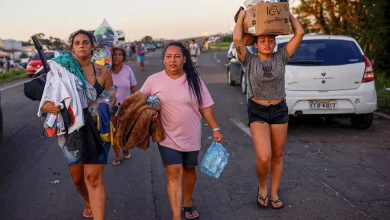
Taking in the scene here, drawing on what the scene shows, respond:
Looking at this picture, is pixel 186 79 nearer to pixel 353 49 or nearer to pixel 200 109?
pixel 200 109

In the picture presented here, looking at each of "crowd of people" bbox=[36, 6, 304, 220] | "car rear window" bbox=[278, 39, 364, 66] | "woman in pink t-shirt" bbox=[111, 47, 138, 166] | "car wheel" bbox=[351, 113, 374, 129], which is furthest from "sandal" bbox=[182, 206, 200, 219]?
"car wheel" bbox=[351, 113, 374, 129]

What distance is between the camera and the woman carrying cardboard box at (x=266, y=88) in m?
4.19

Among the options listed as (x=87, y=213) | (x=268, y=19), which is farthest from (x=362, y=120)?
(x=87, y=213)

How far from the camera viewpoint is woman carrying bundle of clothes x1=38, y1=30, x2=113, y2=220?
3.48 meters

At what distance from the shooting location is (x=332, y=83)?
287 inches

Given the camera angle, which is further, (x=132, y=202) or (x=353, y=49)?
(x=353, y=49)

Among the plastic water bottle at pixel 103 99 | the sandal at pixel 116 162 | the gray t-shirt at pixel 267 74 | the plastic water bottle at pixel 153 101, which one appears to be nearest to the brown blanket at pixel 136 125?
the plastic water bottle at pixel 153 101

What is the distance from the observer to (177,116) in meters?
3.79

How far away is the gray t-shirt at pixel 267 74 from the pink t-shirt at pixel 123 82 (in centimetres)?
225

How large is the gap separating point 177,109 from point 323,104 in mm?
4278

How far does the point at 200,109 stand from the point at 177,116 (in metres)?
0.28

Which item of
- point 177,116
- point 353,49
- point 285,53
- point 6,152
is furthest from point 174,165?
point 353,49

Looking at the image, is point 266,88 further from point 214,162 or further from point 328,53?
point 328,53

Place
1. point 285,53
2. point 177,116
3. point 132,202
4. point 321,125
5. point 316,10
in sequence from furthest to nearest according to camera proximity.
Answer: point 316,10 → point 321,125 → point 132,202 → point 285,53 → point 177,116
